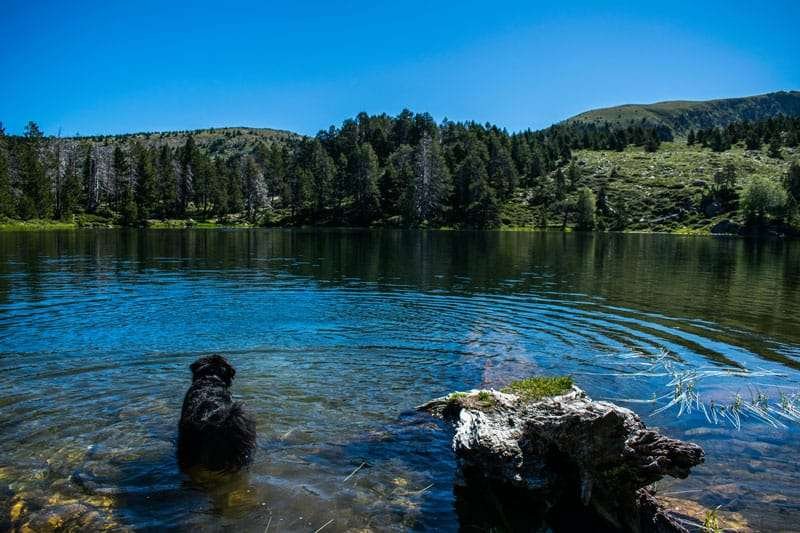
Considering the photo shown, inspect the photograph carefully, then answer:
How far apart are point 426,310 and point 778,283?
3122cm

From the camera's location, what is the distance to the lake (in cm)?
863

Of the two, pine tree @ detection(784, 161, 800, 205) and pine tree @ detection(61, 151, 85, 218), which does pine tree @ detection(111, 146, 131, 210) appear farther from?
pine tree @ detection(784, 161, 800, 205)

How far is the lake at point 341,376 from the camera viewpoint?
28.3ft

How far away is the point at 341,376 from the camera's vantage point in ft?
50.6

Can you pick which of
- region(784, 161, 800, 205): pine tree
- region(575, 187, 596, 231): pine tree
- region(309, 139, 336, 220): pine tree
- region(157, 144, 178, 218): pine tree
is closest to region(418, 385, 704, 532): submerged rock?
region(575, 187, 596, 231): pine tree

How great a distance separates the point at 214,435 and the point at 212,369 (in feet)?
6.29

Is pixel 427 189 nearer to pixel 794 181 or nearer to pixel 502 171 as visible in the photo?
pixel 502 171

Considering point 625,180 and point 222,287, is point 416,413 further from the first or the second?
point 625,180

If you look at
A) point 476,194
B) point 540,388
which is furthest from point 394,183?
point 540,388

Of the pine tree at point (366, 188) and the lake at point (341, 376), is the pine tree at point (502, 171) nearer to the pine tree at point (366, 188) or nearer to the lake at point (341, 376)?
the pine tree at point (366, 188)

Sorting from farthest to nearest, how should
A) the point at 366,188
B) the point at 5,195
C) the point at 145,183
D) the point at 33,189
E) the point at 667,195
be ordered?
the point at 667,195
the point at 366,188
the point at 145,183
the point at 33,189
the point at 5,195

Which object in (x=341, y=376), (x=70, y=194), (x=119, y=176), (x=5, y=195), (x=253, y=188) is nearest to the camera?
(x=341, y=376)

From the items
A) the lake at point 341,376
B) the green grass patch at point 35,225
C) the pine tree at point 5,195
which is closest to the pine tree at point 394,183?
the green grass patch at point 35,225

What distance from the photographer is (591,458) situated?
801 centimetres
